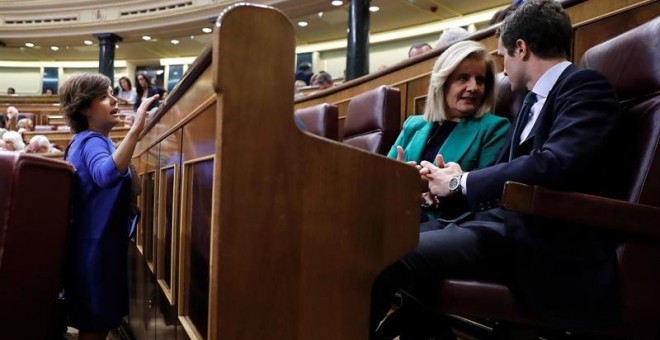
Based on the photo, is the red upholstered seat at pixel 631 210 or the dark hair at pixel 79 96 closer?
the red upholstered seat at pixel 631 210

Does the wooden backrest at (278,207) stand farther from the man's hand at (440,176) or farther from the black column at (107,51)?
the black column at (107,51)

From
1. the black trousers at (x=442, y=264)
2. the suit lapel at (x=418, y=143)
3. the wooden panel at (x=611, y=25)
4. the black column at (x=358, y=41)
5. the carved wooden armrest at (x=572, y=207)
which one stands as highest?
the black column at (x=358, y=41)

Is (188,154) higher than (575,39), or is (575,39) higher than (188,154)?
(575,39)

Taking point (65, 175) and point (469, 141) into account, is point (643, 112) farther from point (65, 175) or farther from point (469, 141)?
point (65, 175)

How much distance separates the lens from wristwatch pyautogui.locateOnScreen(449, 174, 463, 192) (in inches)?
24.8

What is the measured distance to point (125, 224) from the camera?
36.1 inches

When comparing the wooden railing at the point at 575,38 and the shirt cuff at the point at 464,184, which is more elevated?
the wooden railing at the point at 575,38

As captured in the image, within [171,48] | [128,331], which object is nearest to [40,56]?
[171,48]

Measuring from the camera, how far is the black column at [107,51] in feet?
18.7

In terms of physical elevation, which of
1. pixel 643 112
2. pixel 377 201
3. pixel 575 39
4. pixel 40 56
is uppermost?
pixel 40 56

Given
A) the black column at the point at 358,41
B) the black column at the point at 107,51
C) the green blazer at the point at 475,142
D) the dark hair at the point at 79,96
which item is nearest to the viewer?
the green blazer at the point at 475,142

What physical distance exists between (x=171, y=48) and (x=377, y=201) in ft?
22.9

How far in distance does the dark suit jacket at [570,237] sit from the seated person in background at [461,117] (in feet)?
→ 0.74

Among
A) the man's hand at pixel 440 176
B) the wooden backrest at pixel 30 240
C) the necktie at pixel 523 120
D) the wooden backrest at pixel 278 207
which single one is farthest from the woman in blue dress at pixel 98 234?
the necktie at pixel 523 120
